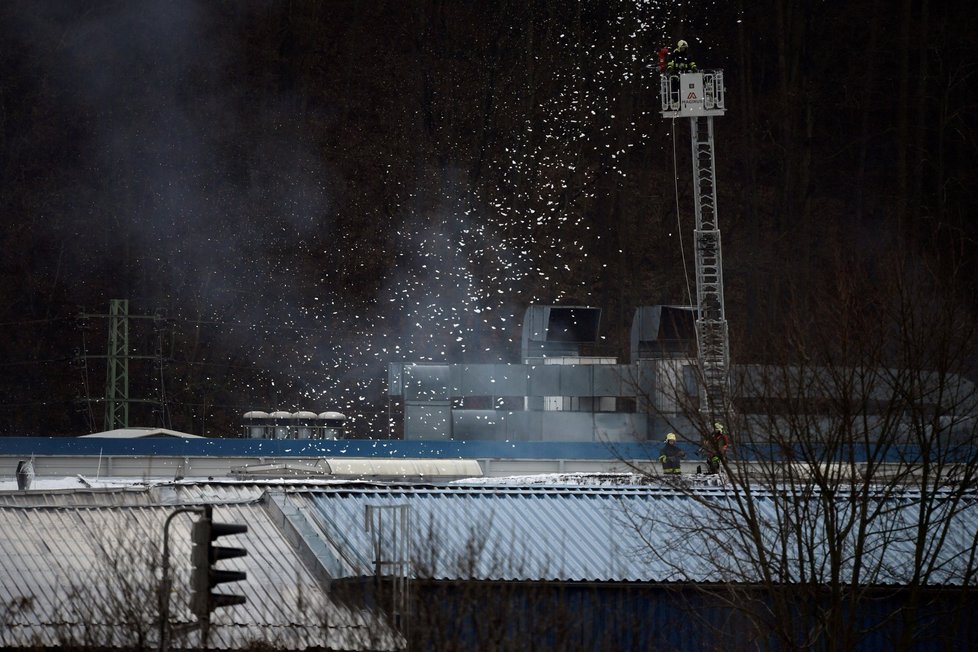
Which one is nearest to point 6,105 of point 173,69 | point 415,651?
point 173,69

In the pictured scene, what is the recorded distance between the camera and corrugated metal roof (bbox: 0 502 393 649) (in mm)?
19094

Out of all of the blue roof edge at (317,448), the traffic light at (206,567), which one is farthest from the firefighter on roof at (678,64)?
the traffic light at (206,567)

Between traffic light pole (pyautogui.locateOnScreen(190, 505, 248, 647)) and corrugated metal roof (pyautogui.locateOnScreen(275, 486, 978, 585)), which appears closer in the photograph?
traffic light pole (pyautogui.locateOnScreen(190, 505, 248, 647))

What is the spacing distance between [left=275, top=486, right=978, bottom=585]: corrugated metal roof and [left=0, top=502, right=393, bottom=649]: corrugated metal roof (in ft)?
3.25

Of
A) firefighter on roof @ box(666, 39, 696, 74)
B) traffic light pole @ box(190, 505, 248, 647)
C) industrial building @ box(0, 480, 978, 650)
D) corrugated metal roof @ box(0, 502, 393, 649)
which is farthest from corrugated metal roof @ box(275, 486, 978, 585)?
firefighter on roof @ box(666, 39, 696, 74)

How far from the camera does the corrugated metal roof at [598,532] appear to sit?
22438mm

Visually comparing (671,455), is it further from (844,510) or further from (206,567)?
(206,567)

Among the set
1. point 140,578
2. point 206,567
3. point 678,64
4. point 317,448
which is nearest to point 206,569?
point 206,567

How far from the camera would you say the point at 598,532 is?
2441 centimetres

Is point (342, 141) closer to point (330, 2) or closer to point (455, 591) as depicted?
point (330, 2)

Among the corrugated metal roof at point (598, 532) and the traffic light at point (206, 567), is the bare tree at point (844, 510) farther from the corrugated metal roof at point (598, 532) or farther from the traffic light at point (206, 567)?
the traffic light at point (206, 567)

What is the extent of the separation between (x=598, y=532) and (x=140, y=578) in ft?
26.5

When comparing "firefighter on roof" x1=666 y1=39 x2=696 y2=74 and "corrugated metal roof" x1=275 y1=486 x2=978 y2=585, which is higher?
"firefighter on roof" x1=666 y1=39 x2=696 y2=74

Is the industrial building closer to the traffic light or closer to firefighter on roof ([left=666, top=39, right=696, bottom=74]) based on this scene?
the traffic light
